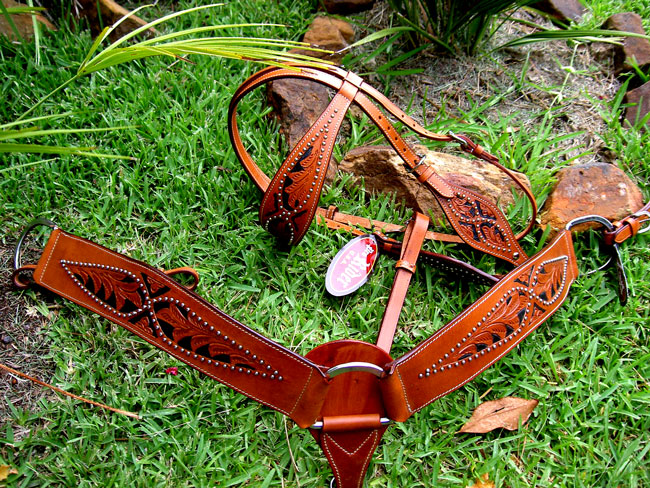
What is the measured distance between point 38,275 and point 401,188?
4.69ft

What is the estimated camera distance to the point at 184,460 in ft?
5.15

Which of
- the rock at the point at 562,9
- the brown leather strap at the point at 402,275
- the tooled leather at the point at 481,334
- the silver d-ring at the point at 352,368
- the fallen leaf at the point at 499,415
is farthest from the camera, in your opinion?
the rock at the point at 562,9

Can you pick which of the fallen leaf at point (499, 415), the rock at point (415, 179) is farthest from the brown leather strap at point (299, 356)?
the rock at point (415, 179)

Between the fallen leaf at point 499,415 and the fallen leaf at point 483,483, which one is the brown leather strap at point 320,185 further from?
the fallen leaf at point 483,483

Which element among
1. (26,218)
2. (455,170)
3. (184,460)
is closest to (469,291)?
(455,170)

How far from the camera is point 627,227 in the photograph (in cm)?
208

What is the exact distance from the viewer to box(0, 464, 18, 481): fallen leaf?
150 cm

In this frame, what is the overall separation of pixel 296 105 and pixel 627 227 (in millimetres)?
1511

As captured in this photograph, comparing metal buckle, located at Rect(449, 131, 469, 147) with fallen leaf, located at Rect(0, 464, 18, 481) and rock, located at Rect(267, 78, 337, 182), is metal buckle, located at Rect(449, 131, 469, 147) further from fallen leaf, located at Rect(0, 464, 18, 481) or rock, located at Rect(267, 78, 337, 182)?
fallen leaf, located at Rect(0, 464, 18, 481)

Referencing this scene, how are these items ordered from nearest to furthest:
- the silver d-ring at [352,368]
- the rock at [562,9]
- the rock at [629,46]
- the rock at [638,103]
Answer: the silver d-ring at [352,368] → the rock at [638,103] → the rock at [629,46] → the rock at [562,9]

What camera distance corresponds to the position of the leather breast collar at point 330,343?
4.94ft

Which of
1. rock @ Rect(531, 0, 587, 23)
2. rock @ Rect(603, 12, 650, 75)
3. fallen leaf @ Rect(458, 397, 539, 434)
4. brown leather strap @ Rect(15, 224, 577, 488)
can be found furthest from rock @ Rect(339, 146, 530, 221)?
rock @ Rect(531, 0, 587, 23)

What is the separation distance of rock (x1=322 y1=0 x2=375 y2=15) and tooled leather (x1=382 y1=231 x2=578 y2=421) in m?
1.87

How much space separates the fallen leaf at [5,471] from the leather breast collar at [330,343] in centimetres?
50
